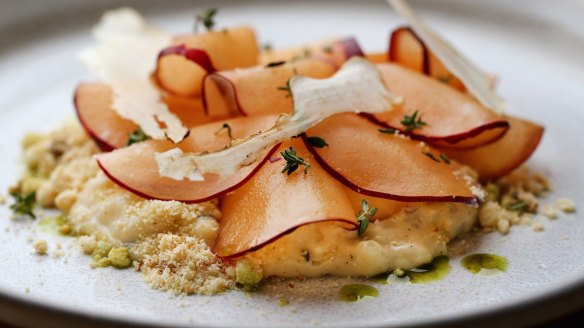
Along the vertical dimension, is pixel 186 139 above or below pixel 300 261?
above

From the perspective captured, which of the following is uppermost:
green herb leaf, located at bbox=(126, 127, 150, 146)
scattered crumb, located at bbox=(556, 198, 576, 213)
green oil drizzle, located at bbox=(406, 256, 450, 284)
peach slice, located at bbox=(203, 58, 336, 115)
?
peach slice, located at bbox=(203, 58, 336, 115)

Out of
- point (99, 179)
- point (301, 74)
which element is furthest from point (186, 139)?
point (301, 74)

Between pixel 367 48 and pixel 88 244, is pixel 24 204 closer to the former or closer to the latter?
pixel 88 244

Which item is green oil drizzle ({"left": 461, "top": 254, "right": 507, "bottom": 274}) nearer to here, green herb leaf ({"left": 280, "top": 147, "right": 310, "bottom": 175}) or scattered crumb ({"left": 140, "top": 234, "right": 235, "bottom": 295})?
green herb leaf ({"left": 280, "top": 147, "right": 310, "bottom": 175})

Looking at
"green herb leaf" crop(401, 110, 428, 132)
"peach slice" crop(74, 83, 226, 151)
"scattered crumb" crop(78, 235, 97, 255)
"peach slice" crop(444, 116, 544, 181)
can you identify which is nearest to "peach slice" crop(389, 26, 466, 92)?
"peach slice" crop(444, 116, 544, 181)

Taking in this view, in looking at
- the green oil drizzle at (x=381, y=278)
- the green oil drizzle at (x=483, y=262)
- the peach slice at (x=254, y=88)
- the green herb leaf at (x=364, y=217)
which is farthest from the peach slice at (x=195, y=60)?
the green oil drizzle at (x=483, y=262)

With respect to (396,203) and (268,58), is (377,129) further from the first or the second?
(268,58)

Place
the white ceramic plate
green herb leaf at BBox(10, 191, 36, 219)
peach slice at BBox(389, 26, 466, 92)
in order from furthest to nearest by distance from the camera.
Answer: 1. peach slice at BBox(389, 26, 466, 92)
2. green herb leaf at BBox(10, 191, 36, 219)
3. the white ceramic plate

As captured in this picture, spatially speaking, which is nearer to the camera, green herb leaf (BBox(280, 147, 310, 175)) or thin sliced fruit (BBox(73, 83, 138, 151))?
green herb leaf (BBox(280, 147, 310, 175))
